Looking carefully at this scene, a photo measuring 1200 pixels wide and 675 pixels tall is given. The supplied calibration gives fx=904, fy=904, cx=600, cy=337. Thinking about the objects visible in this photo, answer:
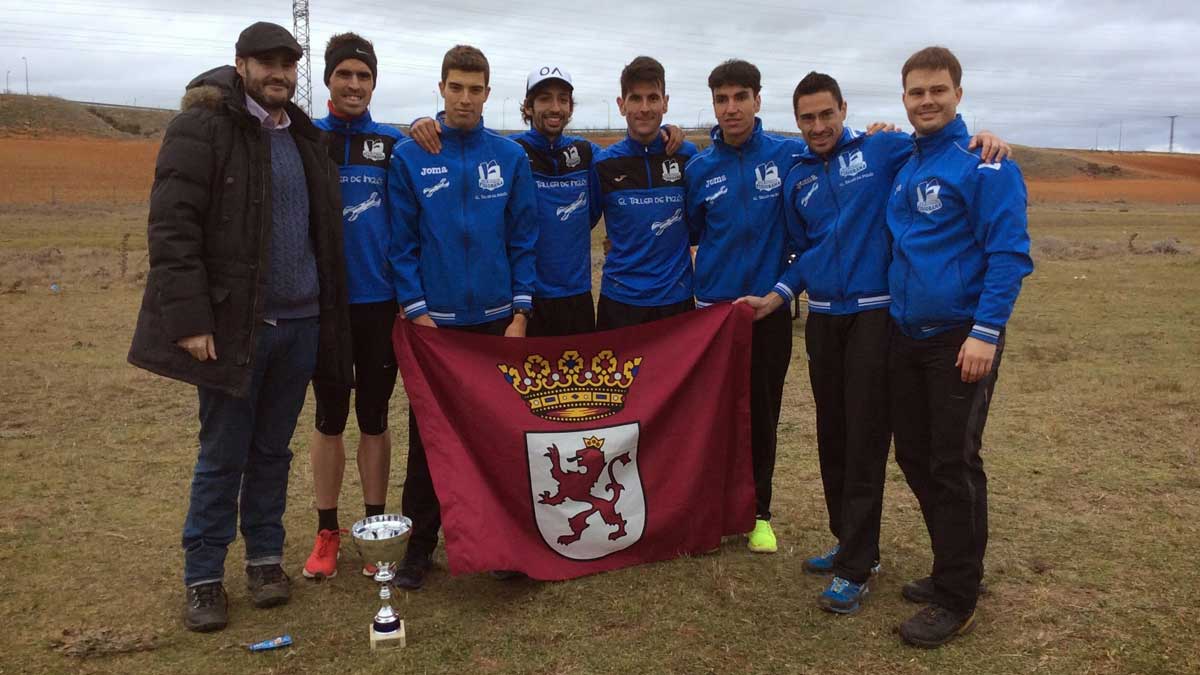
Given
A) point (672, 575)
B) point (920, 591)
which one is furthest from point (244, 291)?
point (920, 591)

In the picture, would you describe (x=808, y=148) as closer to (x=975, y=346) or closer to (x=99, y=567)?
(x=975, y=346)

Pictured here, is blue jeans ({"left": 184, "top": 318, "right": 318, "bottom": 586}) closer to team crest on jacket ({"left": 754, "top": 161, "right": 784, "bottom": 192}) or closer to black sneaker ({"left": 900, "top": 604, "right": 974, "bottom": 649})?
team crest on jacket ({"left": 754, "top": 161, "right": 784, "bottom": 192})

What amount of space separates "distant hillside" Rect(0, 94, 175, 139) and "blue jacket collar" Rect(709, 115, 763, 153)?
66.4 metres

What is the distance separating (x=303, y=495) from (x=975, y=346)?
14.7 feet

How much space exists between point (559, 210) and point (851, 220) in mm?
1622

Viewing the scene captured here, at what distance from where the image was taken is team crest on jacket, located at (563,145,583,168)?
5113 millimetres

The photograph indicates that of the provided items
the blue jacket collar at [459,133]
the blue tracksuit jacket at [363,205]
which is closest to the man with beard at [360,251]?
the blue tracksuit jacket at [363,205]

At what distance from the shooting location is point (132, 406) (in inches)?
326

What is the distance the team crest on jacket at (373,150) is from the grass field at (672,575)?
7.33 ft

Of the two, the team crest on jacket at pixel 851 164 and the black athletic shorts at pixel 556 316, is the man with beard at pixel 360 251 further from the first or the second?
the team crest on jacket at pixel 851 164

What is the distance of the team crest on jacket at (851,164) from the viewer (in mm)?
4363

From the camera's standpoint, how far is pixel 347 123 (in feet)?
15.3

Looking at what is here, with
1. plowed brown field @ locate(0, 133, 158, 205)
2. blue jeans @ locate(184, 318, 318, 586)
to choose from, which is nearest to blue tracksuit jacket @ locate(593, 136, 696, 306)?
blue jeans @ locate(184, 318, 318, 586)

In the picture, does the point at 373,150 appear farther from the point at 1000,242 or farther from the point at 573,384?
the point at 1000,242
